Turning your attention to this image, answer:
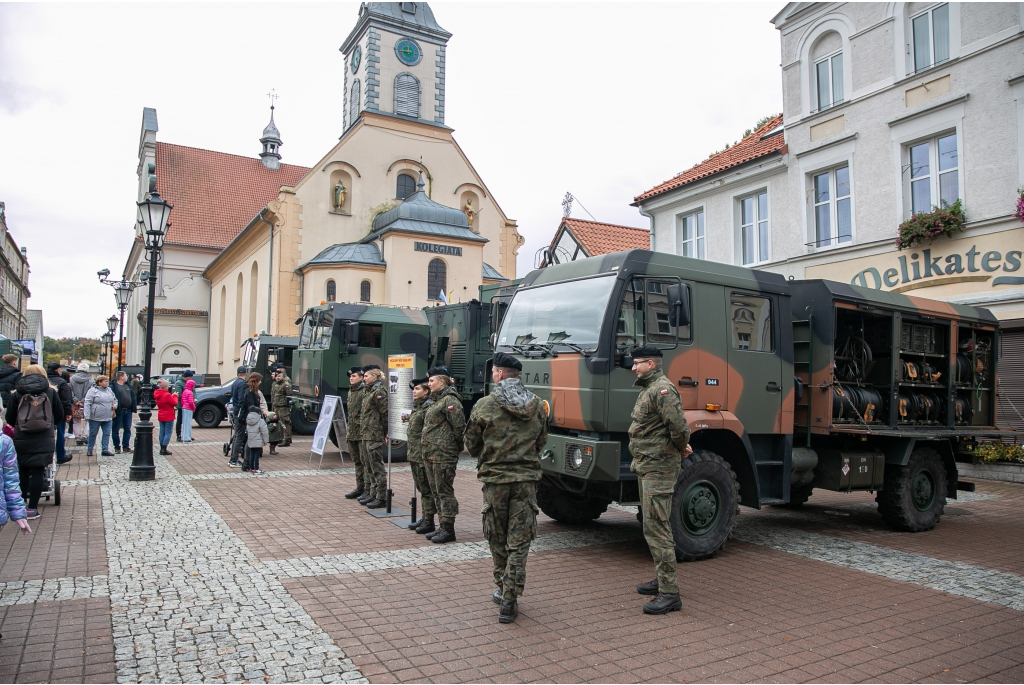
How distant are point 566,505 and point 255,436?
22.4ft

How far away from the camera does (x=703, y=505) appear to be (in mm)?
7023

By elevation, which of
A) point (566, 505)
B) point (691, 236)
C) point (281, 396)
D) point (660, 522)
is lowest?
point (566, 505)

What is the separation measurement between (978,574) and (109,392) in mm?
15084

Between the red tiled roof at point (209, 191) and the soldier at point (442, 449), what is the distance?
162 feet

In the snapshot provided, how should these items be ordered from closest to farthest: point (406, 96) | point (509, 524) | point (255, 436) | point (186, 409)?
point (509, 524)
point (255, 436)
point (186, 409)
point (406, 96)

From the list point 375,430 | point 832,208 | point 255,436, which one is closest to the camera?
point 375,430

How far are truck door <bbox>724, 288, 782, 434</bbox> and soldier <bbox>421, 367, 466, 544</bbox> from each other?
293cm

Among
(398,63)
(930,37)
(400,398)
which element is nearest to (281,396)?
(400,398)

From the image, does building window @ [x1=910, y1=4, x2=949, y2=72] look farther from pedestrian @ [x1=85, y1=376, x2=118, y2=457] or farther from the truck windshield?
pedestrian @ [x1=85, y1=376, x2=118, y2=457]

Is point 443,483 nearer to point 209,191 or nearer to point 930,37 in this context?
point 930,37

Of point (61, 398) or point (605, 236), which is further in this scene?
point (605, 236)

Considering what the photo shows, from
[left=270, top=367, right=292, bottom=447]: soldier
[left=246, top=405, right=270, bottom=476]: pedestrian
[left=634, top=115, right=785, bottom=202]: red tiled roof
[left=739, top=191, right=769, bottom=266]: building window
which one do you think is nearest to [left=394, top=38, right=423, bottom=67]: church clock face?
[left=634, top=115, right=785, bottom=202]: red tiled roof

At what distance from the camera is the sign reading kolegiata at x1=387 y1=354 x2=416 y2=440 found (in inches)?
364

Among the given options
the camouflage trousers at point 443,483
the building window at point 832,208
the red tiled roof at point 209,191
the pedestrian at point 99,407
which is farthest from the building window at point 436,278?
the camouflage trousers at point 443,483
